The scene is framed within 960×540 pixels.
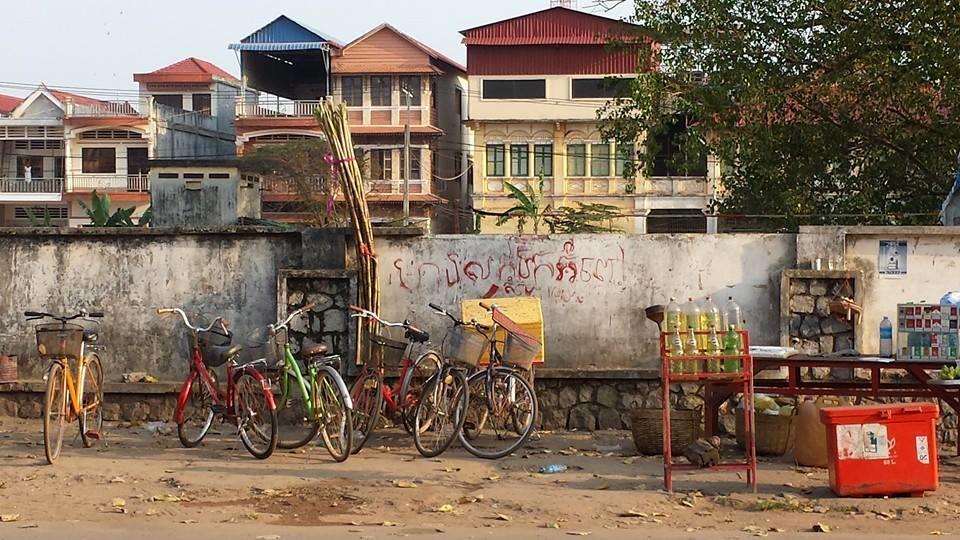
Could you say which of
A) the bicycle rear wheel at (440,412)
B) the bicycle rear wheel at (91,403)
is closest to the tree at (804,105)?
the bicycle rear wheel at (440,412)

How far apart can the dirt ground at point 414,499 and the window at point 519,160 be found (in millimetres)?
39078

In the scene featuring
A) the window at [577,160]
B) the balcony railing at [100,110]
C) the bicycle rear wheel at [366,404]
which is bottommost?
the bicycle rear wheel at [366,404]

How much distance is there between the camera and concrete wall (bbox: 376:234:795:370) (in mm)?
12234

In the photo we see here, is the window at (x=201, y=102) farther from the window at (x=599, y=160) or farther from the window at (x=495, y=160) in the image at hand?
the window at (x=599, y=160)

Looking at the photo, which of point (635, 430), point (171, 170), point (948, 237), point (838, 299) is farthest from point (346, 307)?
point (171, 170)

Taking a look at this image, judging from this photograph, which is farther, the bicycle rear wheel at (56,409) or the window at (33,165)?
Answer: the window at (33,165)

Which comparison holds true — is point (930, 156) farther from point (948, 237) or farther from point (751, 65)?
point (948, 237)

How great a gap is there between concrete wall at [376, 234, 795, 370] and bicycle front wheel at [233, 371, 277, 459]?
226cm

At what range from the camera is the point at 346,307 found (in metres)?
12.4

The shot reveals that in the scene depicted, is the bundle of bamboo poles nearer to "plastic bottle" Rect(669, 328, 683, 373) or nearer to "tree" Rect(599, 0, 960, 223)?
"plastic bottle" Rect(669, 328, 683, 373)

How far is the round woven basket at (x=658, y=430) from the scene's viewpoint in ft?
35.1

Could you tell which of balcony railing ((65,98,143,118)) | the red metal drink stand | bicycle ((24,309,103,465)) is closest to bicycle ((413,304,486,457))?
the red metal drink stand

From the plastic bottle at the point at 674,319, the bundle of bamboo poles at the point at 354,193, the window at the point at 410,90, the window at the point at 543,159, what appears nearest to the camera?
the plastic bottle at the point at 674,319

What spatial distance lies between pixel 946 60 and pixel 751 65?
2920 mm
